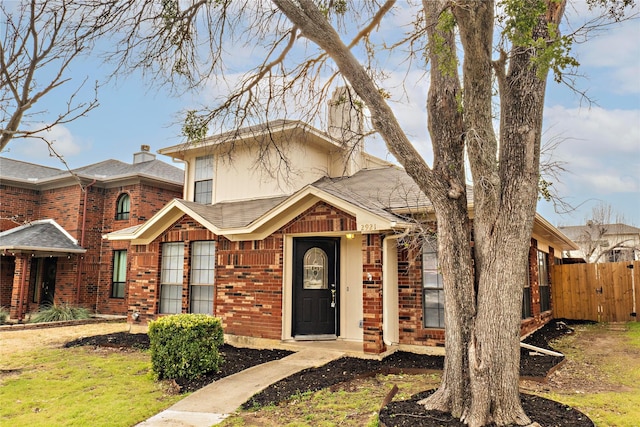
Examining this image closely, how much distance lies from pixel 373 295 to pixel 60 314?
12.4 metres

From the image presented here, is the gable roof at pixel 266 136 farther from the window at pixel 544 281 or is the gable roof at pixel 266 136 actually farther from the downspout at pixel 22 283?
the window at pixel 544 281

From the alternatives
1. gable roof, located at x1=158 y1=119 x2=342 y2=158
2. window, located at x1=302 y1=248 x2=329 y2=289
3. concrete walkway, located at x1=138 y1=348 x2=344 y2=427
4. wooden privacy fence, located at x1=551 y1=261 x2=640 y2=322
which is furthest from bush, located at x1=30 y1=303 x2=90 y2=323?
wooden privacy fence, located at x1=551 y1=261 x2=640 y2=322

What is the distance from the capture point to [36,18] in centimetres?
574

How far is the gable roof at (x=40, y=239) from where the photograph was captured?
48.6 ft

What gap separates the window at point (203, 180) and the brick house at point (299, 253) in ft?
0.13

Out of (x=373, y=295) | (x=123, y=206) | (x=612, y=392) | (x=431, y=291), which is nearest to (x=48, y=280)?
(x=123, y=206)

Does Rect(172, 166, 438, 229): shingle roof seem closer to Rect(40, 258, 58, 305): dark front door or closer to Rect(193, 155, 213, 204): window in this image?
Rect(193, 155, 213, 204): window

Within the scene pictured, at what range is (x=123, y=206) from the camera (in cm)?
1692

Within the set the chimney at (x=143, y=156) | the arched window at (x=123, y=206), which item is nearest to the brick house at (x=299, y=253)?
the arched window at (x=123, y=206)

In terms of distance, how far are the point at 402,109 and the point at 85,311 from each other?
1421cm

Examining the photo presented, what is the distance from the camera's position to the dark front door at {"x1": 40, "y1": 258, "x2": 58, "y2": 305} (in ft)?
56.4

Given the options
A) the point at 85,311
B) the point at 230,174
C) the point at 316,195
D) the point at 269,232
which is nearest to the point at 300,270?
the point at 269,232

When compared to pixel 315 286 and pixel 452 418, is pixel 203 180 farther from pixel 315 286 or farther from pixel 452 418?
pixel 452 418

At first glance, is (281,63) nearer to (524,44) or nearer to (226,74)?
(226,74)
